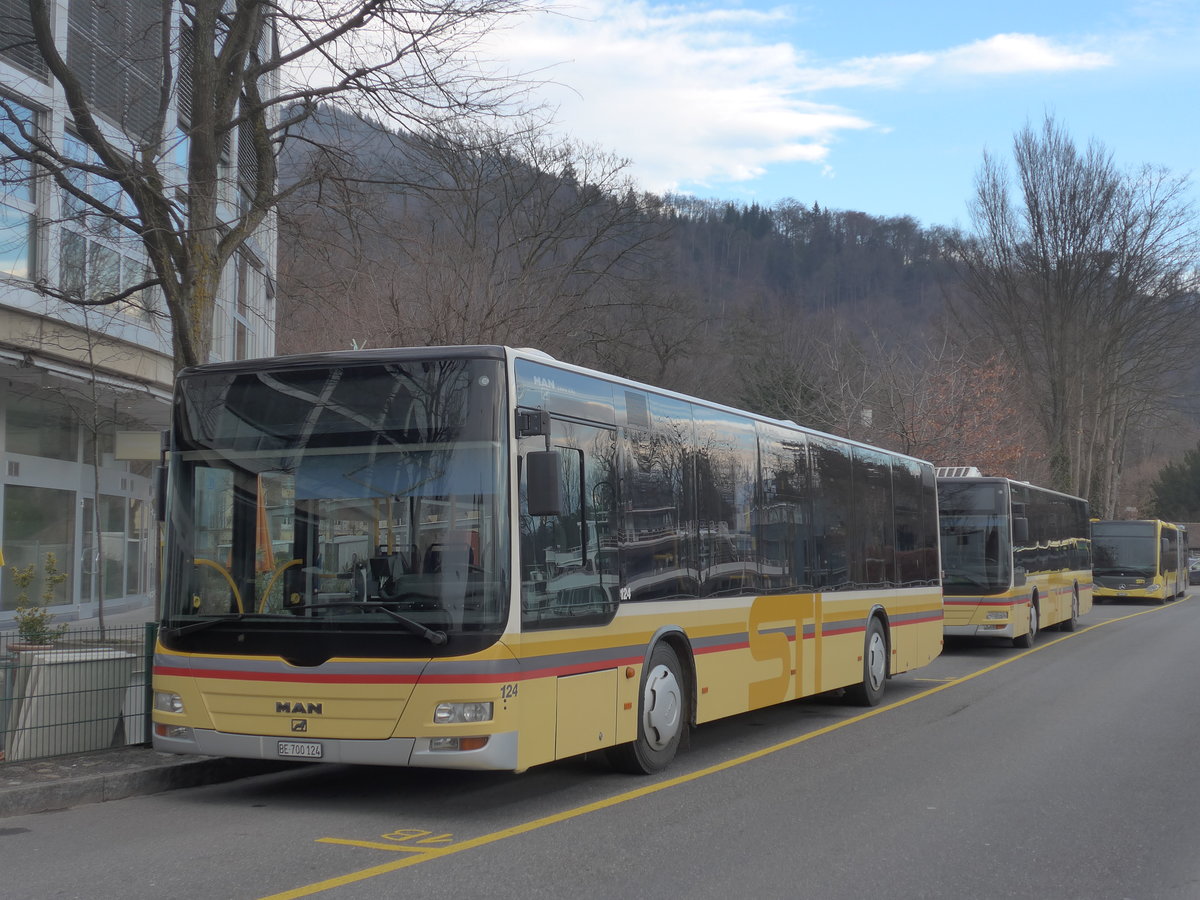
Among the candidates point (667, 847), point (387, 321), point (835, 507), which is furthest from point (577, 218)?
point (667, 847)

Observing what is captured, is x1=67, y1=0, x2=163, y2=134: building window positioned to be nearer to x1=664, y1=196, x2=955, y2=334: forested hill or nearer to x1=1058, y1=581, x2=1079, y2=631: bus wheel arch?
x1=1058, y1=581, x2=1079, y2=631: bus wheel arch

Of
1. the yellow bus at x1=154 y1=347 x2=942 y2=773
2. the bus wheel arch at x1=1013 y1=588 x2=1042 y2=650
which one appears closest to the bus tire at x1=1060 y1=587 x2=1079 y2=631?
the bus wheel arch at x1=1013 y1=588 x2=1042 y2=650

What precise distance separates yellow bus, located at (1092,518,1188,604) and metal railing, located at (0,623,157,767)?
39280mm

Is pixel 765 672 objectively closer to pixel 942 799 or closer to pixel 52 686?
pixel 942 799

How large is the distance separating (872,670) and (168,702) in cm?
856

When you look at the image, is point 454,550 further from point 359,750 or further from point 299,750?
point 299,750

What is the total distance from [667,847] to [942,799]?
96.1 inches

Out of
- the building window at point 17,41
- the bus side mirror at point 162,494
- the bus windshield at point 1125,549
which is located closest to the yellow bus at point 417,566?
the bus side mirror at point 162,494

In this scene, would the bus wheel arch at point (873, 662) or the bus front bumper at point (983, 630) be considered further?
the bus front bumper at point (983, 630)

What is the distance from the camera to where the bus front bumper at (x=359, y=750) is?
24.7 ft

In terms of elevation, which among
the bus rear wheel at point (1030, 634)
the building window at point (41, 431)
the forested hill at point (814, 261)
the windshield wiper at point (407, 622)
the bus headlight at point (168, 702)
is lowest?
the bus rear wheel at point (1030, 634)

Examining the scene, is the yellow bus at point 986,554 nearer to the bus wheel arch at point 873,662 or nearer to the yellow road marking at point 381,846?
the bus wheel arch at point 873,662

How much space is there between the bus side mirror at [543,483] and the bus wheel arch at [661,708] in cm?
203

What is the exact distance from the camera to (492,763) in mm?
7531
